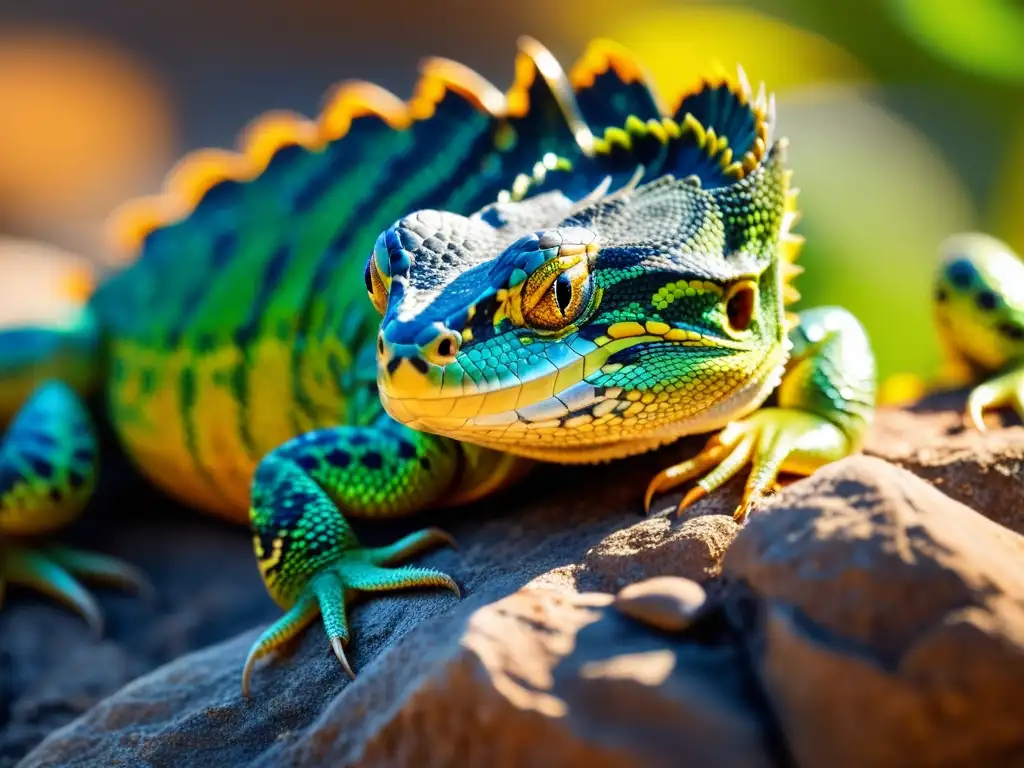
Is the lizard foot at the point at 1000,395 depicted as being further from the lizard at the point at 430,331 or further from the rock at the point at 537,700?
the rock at the point at 537,700

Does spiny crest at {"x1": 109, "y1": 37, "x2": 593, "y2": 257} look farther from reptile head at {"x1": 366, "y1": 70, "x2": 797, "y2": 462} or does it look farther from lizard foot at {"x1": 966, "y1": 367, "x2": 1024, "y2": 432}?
lizard foot at {"x1": 966, "y1": 367, "x2": 1024, "y2": 432}

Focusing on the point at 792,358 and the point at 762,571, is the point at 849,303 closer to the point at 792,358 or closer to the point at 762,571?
the point at 792,358

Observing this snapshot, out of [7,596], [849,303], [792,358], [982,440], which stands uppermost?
[792,358]

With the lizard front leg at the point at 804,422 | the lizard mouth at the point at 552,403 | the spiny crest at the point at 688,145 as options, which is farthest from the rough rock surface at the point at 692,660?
the spiny crest at the point at 688,145

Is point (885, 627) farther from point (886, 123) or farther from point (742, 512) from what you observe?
point (886, 123)

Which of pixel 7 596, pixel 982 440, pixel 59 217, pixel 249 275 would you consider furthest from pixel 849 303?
pixel 59 217

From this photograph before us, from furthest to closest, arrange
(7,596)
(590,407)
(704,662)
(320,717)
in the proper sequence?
(7,596)
(590,407)
(320,717)
(704,662)
